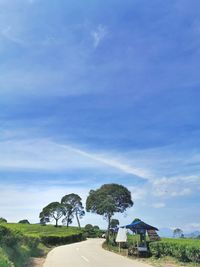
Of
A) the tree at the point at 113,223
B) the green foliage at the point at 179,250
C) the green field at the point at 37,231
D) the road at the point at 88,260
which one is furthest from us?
the tree at the point at 113,223

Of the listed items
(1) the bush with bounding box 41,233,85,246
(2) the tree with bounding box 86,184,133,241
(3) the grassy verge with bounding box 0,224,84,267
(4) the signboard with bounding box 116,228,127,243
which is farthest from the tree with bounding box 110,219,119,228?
(4) the signboard with bounding box 116,228,127,243

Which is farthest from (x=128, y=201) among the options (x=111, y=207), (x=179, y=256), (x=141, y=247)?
(x=179, y=256)

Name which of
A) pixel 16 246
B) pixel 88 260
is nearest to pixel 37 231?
pixel 88 260

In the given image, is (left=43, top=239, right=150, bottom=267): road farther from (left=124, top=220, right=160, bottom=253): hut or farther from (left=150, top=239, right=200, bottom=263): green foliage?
(left=124, top=220, right=160, bottom=253): hut

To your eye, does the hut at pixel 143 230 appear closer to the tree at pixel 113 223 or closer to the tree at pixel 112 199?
the tree at pixel 112 199

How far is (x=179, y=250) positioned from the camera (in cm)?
2519

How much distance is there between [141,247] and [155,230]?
367 centimetres

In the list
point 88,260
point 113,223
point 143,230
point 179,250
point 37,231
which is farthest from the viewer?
point 113,223

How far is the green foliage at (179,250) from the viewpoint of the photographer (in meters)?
23.0

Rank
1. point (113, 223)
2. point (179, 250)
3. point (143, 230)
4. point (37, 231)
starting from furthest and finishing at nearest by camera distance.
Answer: point (113, 223) < point (37, 231) < point (143, 230) < point (179, 250)

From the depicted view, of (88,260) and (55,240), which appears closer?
(88,260)

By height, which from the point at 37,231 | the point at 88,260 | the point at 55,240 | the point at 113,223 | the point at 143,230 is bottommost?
the point at 88,260

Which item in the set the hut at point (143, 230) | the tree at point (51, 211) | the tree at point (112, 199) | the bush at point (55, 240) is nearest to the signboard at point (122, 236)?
the hut at point (143, 230)

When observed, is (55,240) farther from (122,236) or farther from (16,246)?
(16,246)
